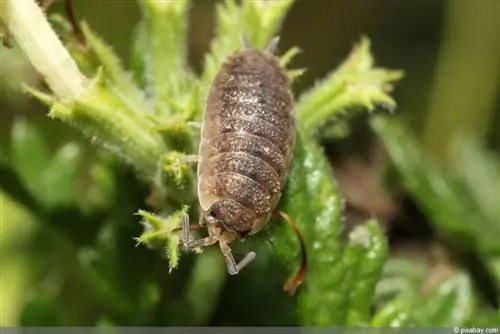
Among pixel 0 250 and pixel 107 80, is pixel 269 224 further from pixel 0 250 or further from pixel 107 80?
pixel 0 250

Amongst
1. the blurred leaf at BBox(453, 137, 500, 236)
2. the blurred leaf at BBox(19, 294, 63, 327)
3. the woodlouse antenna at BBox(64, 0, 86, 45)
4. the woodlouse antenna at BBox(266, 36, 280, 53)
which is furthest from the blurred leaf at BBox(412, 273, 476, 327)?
the woodlouse antenna at BBox(64, 0, 86, 45)

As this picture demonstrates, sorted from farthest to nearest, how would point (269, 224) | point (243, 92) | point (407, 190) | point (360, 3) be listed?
point (360, 3), point (407, 190), point (269, 224), point (243, 92)

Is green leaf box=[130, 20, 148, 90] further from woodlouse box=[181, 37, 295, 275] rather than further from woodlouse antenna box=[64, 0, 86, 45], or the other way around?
woodlouse box=[181, 37, 295, 275]

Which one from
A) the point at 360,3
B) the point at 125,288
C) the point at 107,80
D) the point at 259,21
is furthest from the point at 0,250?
the point at 360,3

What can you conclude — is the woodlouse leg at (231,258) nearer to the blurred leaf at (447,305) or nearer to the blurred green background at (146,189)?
the blurred green background at (146,189)

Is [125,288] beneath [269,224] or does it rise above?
beneath

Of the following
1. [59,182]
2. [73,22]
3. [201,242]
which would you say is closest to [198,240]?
[201,242]
